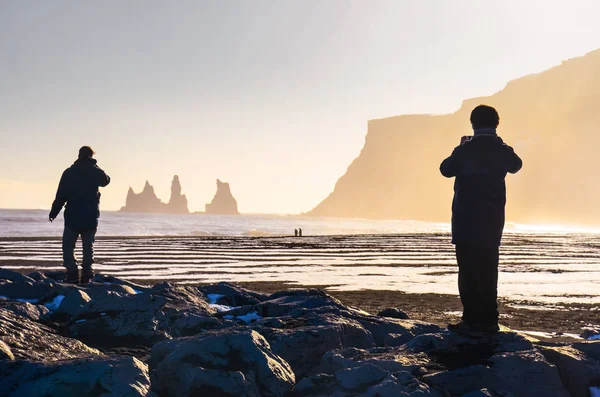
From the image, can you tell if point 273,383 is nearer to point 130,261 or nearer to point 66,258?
point 66,258

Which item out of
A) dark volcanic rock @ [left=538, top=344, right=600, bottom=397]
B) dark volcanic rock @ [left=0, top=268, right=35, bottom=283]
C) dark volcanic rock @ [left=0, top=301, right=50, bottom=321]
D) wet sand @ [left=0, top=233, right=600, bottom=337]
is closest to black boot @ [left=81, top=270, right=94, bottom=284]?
dark volcanic rock @ [left=0, top=268, right=35, bottom=283]

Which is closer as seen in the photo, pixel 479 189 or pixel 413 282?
pixel 479 189

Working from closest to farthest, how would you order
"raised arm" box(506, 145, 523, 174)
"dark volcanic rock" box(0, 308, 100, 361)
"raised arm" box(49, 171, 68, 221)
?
"dark volcanic rock" box(0, 308, 100, 361) < "raised arm" box(506, 145, 523, 174) < "raised arm" box(49, 171, 68, 221)

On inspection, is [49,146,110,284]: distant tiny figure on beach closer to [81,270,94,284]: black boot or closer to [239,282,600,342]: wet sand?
[81,270,94,284]: black boot

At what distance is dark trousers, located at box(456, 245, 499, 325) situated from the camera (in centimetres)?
578

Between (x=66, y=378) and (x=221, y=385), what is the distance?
1.21 m

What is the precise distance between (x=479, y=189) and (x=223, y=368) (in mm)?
3003

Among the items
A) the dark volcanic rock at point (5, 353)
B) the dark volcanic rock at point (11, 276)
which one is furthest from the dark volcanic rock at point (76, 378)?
the dark volcanic rock at point (11, 276)

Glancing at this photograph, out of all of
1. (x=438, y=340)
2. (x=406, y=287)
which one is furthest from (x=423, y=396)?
(x=406, y=287)

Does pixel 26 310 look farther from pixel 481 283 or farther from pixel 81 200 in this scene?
pixel 481 283

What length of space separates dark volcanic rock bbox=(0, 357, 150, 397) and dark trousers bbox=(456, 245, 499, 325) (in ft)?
10.4

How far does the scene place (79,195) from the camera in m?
10.3

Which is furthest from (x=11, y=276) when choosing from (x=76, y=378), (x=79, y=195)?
(x=76, y=378)

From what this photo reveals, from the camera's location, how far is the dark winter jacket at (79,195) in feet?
33.7
